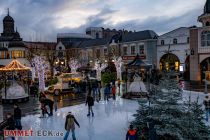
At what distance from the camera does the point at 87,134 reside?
13.0 m

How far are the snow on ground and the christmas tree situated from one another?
208cm

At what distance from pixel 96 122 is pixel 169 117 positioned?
19.5 ft

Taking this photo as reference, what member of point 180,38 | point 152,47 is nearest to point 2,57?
point 152,47

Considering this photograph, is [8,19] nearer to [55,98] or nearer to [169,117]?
[55,98]

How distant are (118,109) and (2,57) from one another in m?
48.6

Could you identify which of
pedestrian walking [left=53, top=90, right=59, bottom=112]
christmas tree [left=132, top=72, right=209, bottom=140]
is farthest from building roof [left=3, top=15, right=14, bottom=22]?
christmas tree [left=132, top=72, right=209, bottom=140]

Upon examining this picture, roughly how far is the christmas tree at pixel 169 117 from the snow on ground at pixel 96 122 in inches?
82.0

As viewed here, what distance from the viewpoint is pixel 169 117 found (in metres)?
10.4

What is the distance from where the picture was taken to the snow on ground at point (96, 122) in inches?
507

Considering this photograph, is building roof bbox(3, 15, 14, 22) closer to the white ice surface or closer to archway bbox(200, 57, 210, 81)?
archway bbox(200, 57, 210, 81)

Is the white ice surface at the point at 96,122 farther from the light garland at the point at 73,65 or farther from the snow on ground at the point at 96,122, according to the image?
the light garland at the point at 73,65

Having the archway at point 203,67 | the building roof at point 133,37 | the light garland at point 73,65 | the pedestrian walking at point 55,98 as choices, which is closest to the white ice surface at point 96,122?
the pedestrian walking at point 55,98

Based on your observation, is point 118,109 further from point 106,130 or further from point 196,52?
point 196,52

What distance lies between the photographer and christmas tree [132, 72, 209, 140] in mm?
10250
